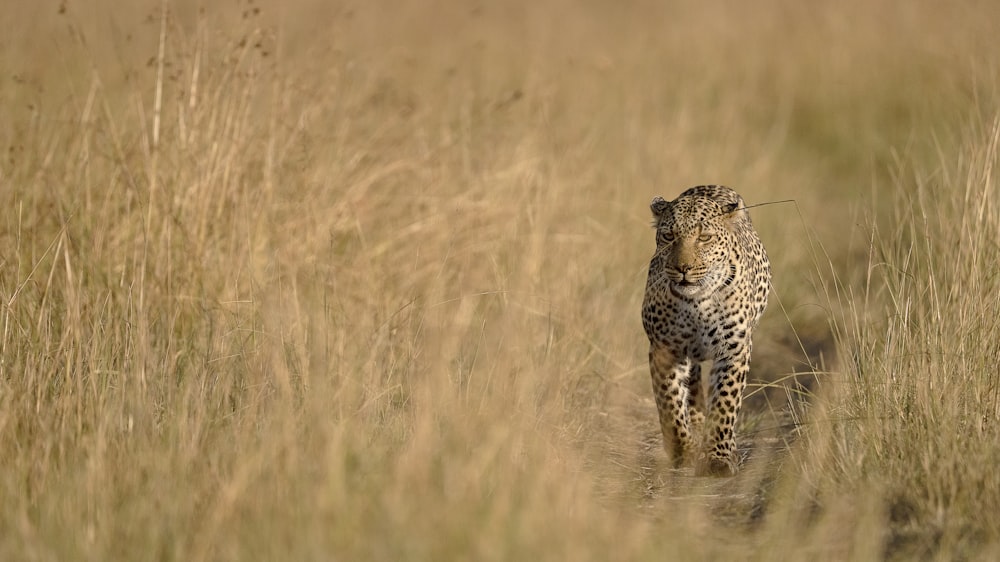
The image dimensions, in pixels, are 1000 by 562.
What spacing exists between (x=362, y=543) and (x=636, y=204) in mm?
5076

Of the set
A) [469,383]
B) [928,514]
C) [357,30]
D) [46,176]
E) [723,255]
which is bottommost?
[928,514]

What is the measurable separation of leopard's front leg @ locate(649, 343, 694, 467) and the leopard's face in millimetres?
324

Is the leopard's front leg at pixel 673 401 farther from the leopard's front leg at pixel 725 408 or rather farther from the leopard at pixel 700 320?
the leopard's front leg at pixel 725 408

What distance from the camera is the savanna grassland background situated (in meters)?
3.83

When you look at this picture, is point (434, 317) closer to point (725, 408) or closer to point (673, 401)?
point (673, 401)

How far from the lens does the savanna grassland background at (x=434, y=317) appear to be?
12.6 ft

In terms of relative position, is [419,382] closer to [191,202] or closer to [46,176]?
[191,202]

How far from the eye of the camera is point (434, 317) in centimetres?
565

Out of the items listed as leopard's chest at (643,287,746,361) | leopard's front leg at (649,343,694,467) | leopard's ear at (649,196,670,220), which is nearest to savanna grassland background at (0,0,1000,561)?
leopard's front leg at (649,343,694,467)

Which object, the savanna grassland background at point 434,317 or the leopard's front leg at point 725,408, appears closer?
the savanna grassland background at point 434,317

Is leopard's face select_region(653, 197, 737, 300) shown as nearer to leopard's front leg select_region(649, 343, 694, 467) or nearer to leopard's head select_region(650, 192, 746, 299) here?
leopard's head select_region(650, 192, 746, 299)

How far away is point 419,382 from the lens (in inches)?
174

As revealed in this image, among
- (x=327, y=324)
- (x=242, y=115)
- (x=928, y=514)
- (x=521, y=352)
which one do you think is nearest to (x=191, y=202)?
(x=242, y=115)

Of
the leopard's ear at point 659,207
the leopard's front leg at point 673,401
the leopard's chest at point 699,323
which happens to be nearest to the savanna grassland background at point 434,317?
the leopard's front leg at point 673,401
